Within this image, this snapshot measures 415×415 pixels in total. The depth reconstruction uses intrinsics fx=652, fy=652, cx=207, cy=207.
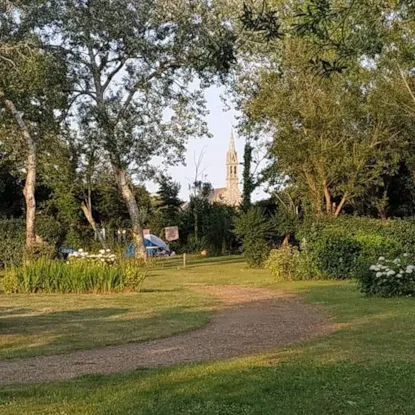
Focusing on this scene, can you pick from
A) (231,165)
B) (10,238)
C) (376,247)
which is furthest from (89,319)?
(231,165)

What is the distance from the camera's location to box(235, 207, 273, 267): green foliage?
27391mm

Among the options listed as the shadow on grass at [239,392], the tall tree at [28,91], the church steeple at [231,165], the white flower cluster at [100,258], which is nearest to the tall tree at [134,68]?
the tall tree at [28,91]

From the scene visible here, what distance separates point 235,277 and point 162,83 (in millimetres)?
11470

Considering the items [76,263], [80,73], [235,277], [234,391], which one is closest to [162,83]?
[80,73]

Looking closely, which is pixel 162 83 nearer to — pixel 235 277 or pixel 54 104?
pixel 54 104

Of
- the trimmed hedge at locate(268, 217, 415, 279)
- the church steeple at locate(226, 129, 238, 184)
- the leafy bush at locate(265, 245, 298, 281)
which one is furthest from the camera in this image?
the church steeple at locate(226, 129, 238, 184)

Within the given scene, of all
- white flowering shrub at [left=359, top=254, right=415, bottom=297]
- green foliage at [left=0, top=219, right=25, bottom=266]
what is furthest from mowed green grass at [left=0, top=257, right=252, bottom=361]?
green foliage at [left=0, top=219, right=25, bottom=266]

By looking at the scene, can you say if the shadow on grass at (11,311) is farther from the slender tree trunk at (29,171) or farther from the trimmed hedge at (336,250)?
the slender tree trunk at (29,171)

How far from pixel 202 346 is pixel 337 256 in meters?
12.9

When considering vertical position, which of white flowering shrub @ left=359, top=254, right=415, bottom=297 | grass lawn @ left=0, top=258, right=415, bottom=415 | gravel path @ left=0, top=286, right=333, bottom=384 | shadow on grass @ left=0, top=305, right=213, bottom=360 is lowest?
gravel path @ left=0, top=286, right=333, bottom=384

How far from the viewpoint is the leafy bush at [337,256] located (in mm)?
20953

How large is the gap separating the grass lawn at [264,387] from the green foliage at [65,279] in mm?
9141

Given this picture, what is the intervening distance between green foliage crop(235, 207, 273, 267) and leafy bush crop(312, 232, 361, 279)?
6256 mm

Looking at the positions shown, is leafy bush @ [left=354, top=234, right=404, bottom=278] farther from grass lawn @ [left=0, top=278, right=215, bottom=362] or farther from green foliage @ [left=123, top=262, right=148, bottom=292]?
green foliage @ [left=123, top=262, right=148, bottom=292]
